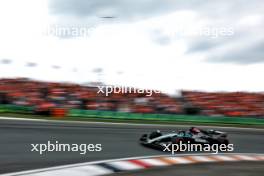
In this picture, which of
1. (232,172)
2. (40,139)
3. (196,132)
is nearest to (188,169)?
(232,172)

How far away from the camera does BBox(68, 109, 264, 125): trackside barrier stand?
72.4 feet

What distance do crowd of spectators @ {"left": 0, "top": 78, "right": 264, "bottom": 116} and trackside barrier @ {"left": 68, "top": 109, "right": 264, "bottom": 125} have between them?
0.28m

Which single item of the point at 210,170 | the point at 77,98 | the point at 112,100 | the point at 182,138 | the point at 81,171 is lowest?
the point at 210,170

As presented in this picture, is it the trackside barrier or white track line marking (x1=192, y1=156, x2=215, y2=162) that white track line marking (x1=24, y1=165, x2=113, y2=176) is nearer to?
white track line marking (x1=192, y1=156, x2=215, y2=162)

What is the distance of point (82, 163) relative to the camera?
25.8 ft

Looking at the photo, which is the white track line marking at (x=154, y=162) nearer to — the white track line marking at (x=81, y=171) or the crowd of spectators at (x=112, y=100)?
the white track line marking at (x=81, y=171)

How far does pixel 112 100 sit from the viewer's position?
23.4m

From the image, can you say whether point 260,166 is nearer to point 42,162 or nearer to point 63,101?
point 42,162

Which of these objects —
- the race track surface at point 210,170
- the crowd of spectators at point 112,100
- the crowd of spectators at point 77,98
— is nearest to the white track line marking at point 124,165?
the race track surface at point 210,170

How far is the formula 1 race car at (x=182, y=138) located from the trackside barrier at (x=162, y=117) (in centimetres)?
1153

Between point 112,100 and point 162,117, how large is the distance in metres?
2.94

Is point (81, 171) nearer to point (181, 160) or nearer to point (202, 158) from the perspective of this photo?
point (181, 160)

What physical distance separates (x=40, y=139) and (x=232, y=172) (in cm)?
529

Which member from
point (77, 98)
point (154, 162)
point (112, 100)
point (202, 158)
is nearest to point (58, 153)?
point (154, 162)
